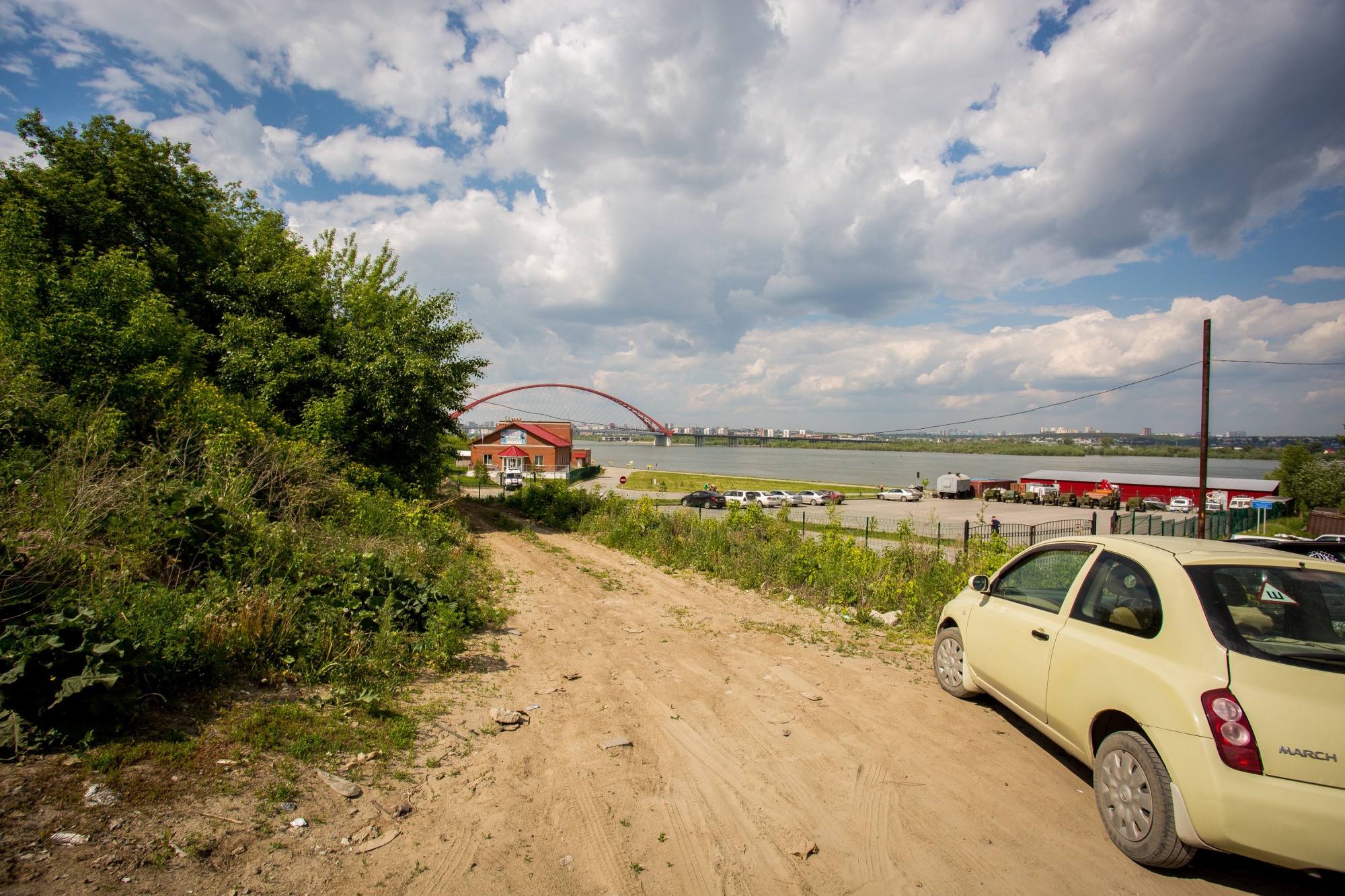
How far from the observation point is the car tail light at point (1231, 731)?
2.74m

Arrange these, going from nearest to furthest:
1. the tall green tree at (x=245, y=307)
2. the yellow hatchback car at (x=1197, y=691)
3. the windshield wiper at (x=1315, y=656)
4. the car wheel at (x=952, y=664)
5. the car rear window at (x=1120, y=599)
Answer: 1. the yellow hatchback car at (x=1197, y=691)
2. the windshield wiper at (x=1315, y=656)
3. the car rear window at (x=1120, y=599)
4. the car wheel at (x=952, y=664)
5. the tall green tree at (x=245, y=307)

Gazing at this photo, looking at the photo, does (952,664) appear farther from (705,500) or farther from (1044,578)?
(705,500)

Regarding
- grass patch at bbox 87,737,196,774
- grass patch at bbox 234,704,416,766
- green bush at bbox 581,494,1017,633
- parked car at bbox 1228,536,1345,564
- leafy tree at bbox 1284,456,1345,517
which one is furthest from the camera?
leafy tree at bbox 1284,456,1345,517

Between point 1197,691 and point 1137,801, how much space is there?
76 cm

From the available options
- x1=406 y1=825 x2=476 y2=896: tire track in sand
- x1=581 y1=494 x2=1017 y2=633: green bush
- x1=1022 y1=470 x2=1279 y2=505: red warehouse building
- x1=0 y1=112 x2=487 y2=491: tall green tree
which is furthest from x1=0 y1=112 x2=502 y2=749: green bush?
x1=1022 y1=470 x2=1279 y2=505: red warehouse building

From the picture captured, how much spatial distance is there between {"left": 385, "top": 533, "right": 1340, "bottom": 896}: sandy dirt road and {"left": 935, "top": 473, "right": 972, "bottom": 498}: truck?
6066cm

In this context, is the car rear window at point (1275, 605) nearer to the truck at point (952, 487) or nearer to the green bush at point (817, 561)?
the green bush at point (817, 561)

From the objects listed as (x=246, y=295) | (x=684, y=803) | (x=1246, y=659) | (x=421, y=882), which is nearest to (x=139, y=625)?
(x=421, y=882)

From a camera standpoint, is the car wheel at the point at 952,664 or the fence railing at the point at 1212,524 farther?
the fence railing at the point at 1212,524

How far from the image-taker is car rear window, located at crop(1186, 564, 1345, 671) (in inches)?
123

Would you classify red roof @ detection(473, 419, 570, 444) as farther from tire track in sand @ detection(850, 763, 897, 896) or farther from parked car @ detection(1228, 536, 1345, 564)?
tire track in sand @ detection(850, 763, 897, 896)

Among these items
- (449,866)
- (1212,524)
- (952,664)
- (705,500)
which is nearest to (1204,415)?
(1212,524)

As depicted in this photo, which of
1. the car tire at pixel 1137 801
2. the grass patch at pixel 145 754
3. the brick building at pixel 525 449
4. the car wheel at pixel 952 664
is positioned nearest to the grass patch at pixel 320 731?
the grass patch at pixel 145 754

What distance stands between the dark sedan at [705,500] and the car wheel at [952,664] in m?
35.1
